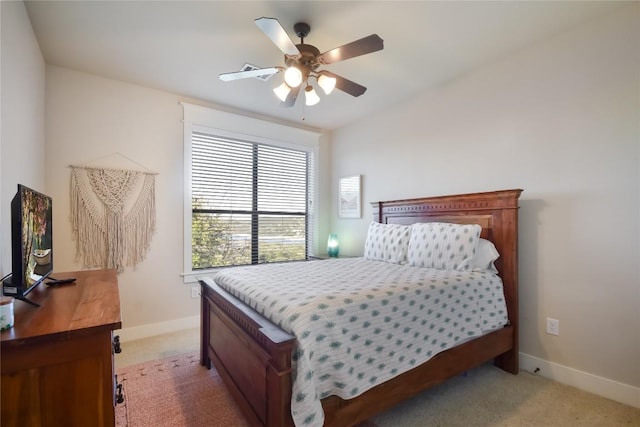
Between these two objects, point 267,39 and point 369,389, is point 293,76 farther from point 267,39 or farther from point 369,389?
point 369,389

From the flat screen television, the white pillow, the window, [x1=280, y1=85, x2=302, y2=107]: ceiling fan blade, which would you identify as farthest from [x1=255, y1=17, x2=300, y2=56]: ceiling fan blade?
the white pillow

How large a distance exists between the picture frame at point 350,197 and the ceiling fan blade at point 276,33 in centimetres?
237

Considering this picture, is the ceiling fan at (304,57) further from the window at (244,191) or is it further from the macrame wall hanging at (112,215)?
the macrame wall hanging at (112,215)

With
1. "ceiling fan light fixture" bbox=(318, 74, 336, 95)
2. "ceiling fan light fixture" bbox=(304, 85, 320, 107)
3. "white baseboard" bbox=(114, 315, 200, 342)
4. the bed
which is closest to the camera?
the bed

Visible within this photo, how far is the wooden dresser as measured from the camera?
906mm

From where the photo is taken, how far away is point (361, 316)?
59.4 inches

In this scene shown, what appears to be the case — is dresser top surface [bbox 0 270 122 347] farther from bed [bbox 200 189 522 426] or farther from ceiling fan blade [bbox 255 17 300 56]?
ceiling fan blade [bbox 255 17 300 56]

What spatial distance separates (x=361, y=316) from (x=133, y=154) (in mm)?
2865

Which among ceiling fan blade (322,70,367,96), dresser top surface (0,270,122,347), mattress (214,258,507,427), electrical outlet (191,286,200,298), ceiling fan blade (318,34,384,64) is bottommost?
electrical outlet (191,286,200,298)

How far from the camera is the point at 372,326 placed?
1.54 meters

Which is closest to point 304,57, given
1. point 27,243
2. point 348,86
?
point 348,86

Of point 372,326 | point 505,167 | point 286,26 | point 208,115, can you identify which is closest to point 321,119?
point 208,115

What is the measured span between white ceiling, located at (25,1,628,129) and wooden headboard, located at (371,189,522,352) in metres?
1.23

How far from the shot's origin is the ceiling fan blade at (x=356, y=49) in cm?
169
